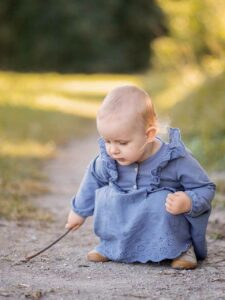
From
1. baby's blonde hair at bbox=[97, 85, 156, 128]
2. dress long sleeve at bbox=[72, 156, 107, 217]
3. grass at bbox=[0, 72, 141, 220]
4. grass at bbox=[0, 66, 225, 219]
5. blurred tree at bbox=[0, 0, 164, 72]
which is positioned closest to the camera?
baby's blonde hair at bbox=[97, 85, 156, 128]

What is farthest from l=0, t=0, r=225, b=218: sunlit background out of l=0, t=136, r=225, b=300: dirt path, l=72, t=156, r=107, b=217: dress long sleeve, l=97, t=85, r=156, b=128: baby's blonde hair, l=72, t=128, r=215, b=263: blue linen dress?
l=97, t=85, r=156, b=128: baby's blonde hair

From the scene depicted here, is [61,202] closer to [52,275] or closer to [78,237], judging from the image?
[78,237]

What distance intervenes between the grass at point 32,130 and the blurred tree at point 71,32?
14.2 meters

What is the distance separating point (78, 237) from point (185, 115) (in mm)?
5039

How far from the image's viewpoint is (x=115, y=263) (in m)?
3.80

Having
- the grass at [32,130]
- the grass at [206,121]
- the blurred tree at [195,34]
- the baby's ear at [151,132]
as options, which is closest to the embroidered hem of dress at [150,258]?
the baby's ear at [151,132]

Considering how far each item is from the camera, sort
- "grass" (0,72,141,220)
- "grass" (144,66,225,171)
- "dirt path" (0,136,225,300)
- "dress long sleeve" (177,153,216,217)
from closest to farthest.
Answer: "dirt path" (0,136,225,300)
"dress long sleeve" (177,153,216,217)
"grass" (0,72,141,220)
"grass" (144,66,225,171)

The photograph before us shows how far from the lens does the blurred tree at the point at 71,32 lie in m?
32.5

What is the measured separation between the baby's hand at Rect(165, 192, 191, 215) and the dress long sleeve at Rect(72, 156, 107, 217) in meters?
0.41

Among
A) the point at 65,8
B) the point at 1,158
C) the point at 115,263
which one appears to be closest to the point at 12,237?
the point at 115,263

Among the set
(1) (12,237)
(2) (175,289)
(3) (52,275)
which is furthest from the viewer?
(1) (12,237)

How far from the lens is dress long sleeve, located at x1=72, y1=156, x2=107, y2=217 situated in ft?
12.8

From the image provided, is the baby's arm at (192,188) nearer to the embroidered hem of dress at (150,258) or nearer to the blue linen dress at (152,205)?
the blue linen dress at (152,205)

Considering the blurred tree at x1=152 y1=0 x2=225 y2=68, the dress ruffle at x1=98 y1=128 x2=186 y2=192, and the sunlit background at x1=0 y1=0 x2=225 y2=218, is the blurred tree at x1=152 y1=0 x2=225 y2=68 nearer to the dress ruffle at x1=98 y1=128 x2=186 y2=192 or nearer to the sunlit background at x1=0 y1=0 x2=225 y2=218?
the sunlit background at x1=0 y1=0 x2=225 y2=218
